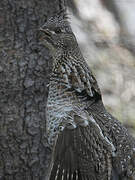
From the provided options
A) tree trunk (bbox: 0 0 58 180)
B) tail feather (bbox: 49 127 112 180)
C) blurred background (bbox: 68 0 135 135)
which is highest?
blurred background (bbox: 68 0 135 135)

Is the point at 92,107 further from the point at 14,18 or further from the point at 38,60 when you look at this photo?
the point at 14,18

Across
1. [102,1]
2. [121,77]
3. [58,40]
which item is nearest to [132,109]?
[121,77]

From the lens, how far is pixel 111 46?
8.56 m

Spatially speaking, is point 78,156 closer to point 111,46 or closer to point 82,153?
point 82,153

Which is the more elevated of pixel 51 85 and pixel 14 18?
pixel 14 18

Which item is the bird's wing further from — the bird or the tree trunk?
the tree trunk

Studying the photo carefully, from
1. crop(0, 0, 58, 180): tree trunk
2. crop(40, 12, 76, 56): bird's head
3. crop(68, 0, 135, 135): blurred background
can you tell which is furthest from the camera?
crop(68, 0, 135, 135): blurred background

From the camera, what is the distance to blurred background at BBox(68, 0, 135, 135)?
7980 mm

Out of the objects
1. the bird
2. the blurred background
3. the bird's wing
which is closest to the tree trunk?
the bird

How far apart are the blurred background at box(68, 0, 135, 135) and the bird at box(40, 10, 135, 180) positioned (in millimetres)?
3159

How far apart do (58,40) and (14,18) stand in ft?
2.23

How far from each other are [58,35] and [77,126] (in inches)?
31.6

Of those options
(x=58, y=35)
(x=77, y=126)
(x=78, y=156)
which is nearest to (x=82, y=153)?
(x=78, y=156)

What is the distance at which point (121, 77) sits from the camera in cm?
811
